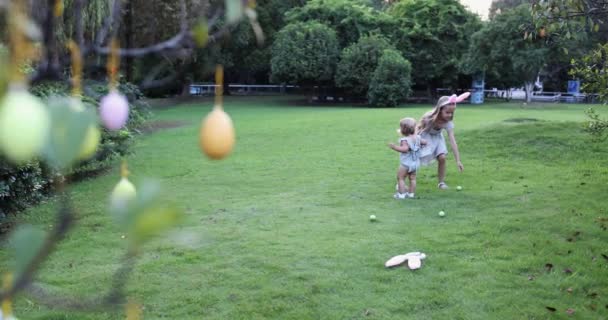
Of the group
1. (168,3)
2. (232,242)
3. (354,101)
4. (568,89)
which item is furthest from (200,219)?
(568,89)

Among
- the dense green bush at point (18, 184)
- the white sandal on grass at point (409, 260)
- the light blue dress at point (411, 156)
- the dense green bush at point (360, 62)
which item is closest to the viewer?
the white sandal on grass at point (409, 260)

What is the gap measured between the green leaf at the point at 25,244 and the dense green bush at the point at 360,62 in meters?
28.0

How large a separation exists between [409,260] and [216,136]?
4703mm

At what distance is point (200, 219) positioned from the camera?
6.91 meters

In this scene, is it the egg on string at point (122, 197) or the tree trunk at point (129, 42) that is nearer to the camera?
the egg on string at point (122, 197)

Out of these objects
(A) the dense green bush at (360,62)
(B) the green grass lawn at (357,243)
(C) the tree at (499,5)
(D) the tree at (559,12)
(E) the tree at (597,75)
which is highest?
(C) the tree at (499,5)

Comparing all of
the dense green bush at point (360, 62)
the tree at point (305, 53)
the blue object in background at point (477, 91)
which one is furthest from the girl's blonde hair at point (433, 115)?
the blue object in background at point (477, 91)

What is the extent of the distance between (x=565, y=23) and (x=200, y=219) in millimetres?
4669

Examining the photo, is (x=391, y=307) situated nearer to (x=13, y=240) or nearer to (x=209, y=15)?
(x=209, y=15)

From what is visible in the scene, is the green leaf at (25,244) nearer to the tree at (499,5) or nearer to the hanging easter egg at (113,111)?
the hanging easter egg at (113,111)

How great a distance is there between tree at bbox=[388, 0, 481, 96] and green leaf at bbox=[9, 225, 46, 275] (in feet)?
102

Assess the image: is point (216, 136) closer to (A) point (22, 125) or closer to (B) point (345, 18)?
(A) point (22, 125)

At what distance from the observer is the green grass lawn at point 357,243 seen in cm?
439

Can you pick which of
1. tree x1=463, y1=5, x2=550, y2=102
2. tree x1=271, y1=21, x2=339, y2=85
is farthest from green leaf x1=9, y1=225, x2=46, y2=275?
tree x1=463, y1=5, x2=550, y2=102
